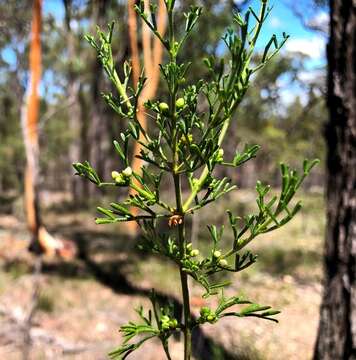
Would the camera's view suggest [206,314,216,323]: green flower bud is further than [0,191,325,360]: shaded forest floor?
No

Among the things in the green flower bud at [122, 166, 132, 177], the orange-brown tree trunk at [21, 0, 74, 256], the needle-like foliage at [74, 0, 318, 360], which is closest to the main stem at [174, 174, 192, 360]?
the needle-like foliage at [74, 0, 318, 360]

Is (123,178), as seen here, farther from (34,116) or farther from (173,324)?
(34,116)

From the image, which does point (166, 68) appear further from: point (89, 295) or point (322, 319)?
point (89, 295)

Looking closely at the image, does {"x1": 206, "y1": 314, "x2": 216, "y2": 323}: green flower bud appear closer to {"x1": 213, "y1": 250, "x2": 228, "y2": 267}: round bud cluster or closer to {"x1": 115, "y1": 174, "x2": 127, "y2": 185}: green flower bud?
{"x1": 213, "y1": 250, "x2": 228, "y2": 267}: round bud cluster

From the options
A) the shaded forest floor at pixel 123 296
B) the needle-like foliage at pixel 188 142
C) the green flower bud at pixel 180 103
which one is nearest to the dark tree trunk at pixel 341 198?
the shaded forest floor at pixel 123 296

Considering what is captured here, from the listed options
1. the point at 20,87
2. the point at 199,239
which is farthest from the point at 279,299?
the point at 20,87
